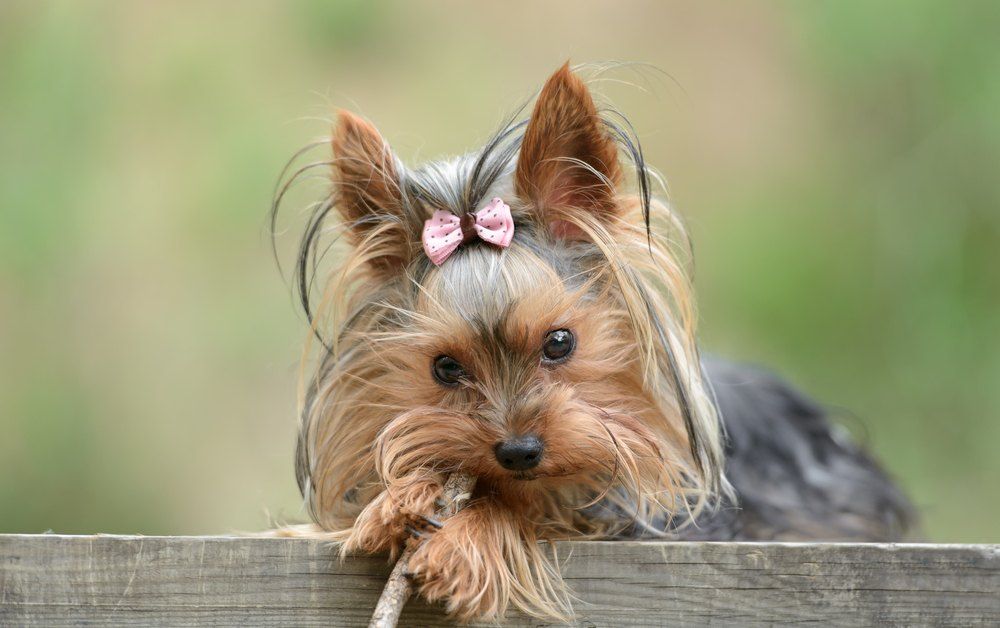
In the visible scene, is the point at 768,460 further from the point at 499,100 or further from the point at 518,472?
the point at 499,100

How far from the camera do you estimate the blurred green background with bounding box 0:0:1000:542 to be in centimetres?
465

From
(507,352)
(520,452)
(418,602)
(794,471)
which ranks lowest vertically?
(794,471)

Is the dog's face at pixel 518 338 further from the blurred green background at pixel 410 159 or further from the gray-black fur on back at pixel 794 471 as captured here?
the blurred green background at pixel 410 159

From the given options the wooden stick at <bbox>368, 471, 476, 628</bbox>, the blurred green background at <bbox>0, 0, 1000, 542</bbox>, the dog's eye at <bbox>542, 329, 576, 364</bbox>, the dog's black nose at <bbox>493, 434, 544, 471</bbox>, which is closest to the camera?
the wooden stick at <bbox>368, 471, 476, 628</bbox>

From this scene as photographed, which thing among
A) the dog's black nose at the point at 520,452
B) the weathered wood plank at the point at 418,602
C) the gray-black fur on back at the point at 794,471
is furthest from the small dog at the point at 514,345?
the gray-black fur on back at the point at 794,471

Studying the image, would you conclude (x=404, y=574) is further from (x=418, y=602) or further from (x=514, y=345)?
(x=514, y=345)

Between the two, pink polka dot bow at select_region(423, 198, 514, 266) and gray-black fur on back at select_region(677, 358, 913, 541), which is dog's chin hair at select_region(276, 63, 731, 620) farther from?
gray-black fur on back at select_region(677, 358, 913, 541)

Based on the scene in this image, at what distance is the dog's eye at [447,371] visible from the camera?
1.98 m

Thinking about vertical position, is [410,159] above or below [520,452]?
below

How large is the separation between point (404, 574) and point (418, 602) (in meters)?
0.07

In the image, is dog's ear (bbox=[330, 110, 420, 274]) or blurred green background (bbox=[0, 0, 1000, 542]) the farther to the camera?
blurred green background (bbox=[0, 0, 1000, 542])

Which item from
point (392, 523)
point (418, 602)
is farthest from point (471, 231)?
point (418, 602)

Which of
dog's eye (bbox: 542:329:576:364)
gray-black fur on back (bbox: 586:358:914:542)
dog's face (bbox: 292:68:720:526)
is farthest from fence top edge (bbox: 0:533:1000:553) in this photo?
gray-black fur on back (bbox: 586:358:914:542)

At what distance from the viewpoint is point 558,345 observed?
6.53 feet
